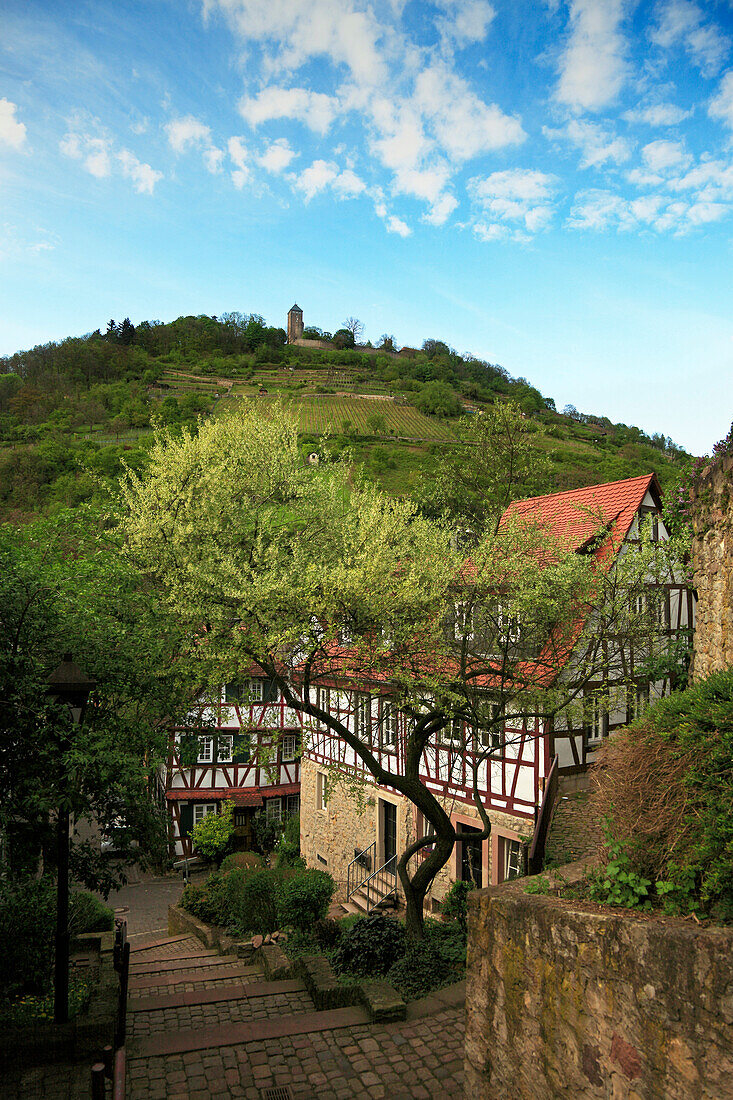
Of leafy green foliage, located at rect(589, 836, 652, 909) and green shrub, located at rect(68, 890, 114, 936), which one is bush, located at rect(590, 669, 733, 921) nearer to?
leafy green foliage, located at rect(589, 836, 652, 909)

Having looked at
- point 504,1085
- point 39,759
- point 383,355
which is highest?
point 383,355

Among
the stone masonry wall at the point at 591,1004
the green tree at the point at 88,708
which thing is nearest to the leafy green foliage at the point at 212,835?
the green tree at the point at 88,708

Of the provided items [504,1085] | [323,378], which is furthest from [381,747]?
[323,378]

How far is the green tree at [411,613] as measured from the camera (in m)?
10.3

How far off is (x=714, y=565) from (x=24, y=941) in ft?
35.2

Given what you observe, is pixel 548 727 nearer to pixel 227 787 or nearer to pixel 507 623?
pixel 507 623

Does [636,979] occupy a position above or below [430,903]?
above

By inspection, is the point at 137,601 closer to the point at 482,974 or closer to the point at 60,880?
the point at 60,880

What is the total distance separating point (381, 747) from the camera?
708 inches

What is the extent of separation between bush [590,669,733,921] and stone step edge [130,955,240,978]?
923 cm

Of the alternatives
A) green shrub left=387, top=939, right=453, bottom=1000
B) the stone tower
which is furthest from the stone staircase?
the stone tower

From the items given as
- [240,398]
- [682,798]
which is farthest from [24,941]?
[240,398]

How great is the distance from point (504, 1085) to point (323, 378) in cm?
11837

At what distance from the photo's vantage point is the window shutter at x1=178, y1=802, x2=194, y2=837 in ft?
85.2
